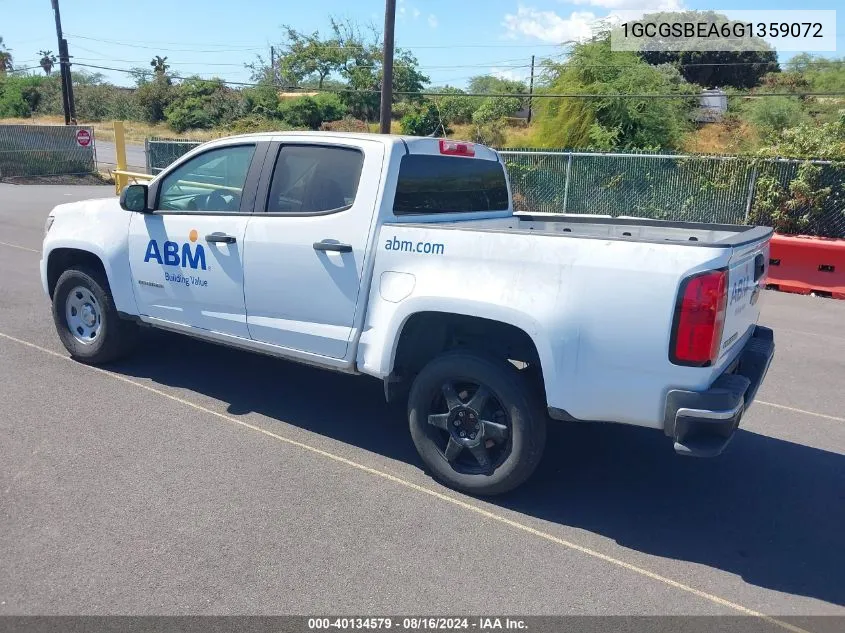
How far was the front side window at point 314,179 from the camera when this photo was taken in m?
4.37

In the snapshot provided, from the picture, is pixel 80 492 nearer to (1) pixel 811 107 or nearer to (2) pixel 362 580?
(2) pixel 362 580

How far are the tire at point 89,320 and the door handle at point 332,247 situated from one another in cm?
223

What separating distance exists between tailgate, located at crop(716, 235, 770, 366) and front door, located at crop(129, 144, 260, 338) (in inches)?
116

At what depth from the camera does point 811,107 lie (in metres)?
35.1

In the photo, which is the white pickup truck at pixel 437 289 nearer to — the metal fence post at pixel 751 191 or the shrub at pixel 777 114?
the metal fence post at pixel 751 191

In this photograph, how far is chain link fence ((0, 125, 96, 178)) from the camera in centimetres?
2552

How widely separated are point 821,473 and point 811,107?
3669 cm

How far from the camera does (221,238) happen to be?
471 cm

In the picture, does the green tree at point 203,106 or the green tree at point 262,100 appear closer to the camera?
the green tree at point 262,100

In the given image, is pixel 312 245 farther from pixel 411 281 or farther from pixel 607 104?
pixel 607 104

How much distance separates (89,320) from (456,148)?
3293 mm

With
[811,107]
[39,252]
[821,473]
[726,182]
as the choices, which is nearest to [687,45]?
[811,107]

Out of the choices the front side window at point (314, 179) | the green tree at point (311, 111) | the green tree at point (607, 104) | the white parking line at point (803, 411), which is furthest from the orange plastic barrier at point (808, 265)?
the green tree at point (311, 111)

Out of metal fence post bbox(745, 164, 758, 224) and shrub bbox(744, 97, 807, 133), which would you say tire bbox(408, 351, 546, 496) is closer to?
metal fence post bbox(745, 164, 758, 224)
